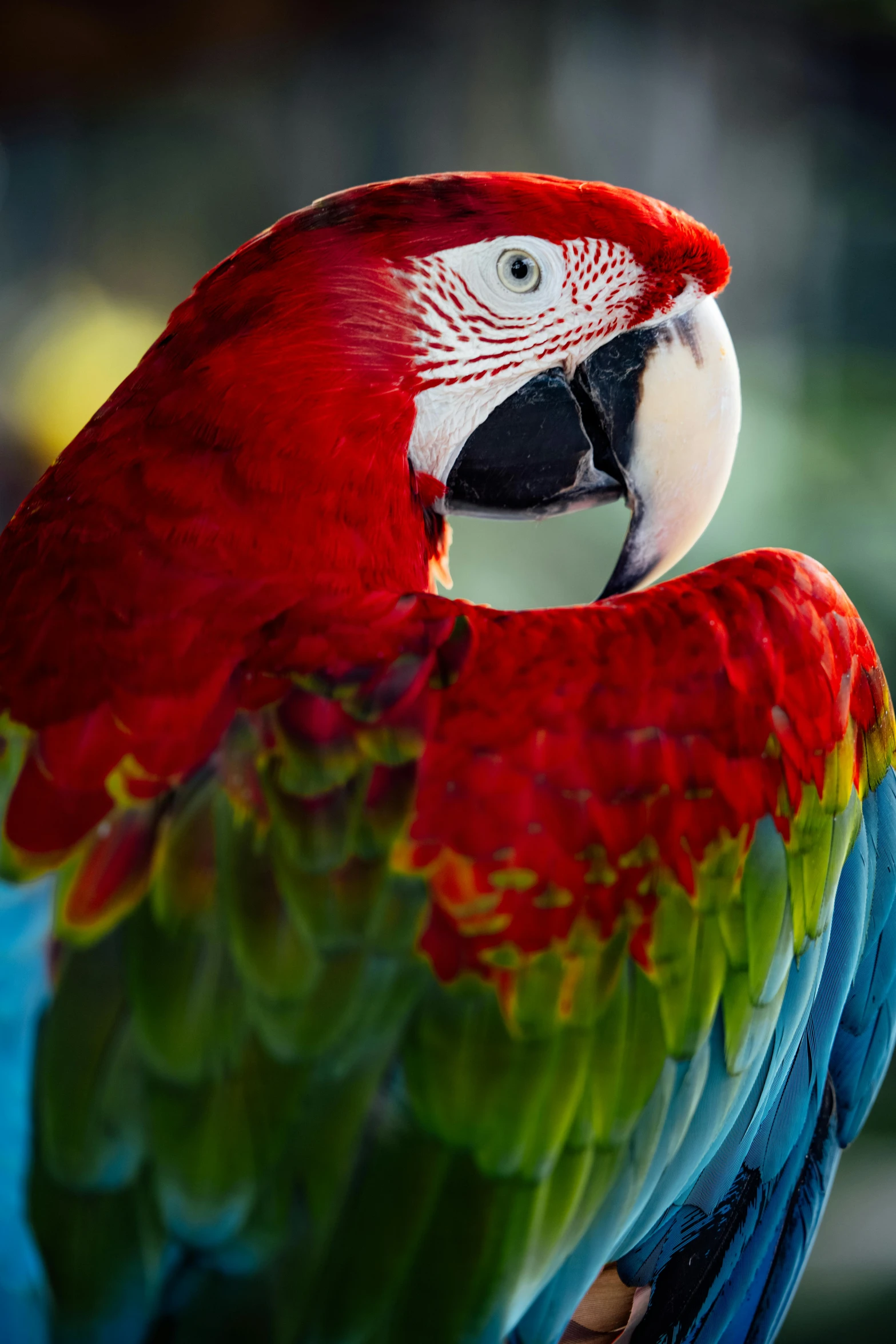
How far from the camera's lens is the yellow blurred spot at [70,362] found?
1121 millimetres

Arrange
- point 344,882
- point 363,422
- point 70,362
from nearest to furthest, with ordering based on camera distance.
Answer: point 344,882
point 363,422
point 70,362

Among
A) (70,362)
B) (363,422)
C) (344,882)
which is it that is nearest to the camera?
(344,882)

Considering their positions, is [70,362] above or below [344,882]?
above

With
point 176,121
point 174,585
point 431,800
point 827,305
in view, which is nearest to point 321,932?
point 431,800

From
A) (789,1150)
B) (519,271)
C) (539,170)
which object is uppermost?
(539,170)

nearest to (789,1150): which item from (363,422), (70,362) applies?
(363,422)

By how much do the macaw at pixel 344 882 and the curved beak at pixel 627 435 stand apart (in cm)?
12

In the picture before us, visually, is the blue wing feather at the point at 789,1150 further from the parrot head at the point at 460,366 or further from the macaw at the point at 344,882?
the parrot head at the point at 460,366

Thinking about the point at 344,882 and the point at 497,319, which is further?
the point at 497,319

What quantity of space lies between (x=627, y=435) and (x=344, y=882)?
319 mm

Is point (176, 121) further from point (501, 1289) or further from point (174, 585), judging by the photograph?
point (501, 1289)

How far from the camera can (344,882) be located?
373 mm

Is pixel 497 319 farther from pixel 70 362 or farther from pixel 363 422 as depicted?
pixel 70 362

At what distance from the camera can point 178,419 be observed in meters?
0.47
